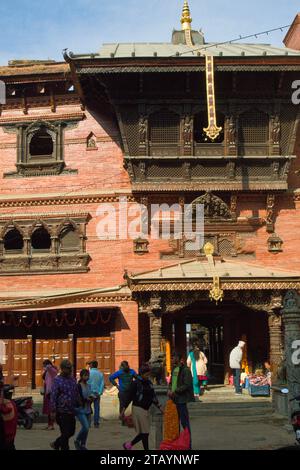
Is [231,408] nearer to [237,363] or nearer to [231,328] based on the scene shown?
[237,363]

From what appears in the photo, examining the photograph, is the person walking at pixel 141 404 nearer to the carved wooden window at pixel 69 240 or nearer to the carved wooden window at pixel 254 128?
the carved wooden window at pixel 69 240

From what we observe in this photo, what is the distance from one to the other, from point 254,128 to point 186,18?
7.49 m

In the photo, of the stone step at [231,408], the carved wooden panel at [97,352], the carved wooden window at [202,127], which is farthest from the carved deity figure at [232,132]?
the stone step at [231,408]

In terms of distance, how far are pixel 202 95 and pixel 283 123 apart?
271 centimetres

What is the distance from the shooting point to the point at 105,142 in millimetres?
20797

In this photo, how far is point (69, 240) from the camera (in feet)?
67.5

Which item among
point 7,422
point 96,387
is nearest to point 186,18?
point 96,387

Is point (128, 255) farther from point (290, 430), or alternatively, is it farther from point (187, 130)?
point (290, 430)

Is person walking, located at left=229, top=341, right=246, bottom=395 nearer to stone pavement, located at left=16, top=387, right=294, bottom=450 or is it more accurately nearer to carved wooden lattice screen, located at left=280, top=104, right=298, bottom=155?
stone pavement, located at left=16, top=387, right=294, bottom=450

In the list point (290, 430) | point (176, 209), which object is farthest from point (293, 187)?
point (290, 430)

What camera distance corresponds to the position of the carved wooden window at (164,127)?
19719 mm

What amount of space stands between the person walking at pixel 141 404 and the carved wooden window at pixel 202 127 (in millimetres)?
11800
